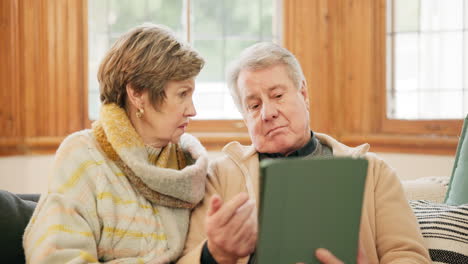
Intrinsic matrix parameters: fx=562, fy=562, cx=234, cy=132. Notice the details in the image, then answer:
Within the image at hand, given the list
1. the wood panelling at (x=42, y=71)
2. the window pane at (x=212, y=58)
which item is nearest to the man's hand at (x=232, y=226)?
the wood panelling at (x=42, y=71)

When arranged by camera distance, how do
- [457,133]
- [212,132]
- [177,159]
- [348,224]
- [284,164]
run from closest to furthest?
[284,164]
[348,224]
[177,159]
[457,133]
[212,132]

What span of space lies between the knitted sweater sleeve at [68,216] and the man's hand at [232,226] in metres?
0.28

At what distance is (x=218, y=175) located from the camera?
5.86ft

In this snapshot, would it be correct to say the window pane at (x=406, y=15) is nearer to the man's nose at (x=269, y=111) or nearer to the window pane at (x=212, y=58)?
the window pane at (x=212, y=58)

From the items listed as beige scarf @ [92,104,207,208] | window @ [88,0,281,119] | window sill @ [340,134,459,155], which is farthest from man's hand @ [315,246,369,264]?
window @ [88,0,281,119]

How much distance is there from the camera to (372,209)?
5.45 feet

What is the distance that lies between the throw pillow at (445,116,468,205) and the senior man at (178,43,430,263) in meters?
0.26

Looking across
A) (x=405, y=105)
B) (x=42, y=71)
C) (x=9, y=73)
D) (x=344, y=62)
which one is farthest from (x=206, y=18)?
(x=405, y=105)

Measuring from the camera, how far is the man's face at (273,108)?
1767 mm

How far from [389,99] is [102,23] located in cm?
181

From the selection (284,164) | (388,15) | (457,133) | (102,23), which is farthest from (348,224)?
(102,23)

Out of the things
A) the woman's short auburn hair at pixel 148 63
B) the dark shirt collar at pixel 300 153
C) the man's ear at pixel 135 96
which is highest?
the woman's short auburn hair at pixel 148 63

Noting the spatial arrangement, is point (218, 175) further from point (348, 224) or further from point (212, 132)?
point (212, 132)

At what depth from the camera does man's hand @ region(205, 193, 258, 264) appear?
1226 mm
